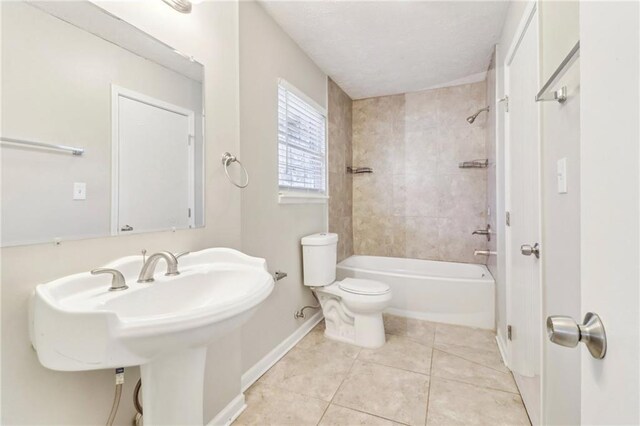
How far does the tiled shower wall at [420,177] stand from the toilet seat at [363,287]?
42.7 inches

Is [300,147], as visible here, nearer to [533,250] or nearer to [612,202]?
[533,250]

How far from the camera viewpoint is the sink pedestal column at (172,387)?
90 centimetres

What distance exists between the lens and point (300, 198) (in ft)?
7.44

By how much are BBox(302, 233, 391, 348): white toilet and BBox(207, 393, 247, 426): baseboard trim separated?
924 mm

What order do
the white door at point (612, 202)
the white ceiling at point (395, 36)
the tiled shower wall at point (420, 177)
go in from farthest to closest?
the tiled shower wall at point (420, 177) → the white ceiling at point (395, 36) → the white door at point (612, 202)

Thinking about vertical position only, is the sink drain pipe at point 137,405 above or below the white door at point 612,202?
below

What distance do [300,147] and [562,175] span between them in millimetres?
1738

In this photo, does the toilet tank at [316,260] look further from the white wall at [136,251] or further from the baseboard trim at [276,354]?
the white wall at [136,251]

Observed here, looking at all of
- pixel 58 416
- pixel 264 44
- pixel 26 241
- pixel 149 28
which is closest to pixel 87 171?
pixel 26 241

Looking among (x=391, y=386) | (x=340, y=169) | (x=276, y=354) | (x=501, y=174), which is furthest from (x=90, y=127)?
(x=340, y=169)

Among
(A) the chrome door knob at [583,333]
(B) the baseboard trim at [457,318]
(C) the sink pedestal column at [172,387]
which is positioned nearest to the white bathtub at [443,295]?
(B) the baseboard trim at [457,318]

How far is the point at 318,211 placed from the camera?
8.63 feet

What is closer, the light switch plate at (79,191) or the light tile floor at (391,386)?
the light switch plate at (79,191)

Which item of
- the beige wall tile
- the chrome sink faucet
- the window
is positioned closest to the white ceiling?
the window
